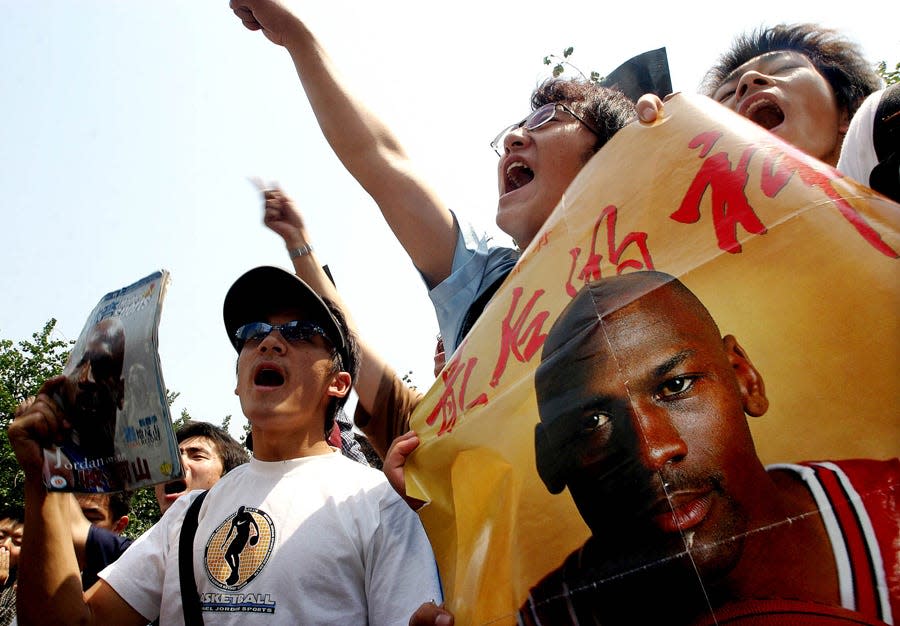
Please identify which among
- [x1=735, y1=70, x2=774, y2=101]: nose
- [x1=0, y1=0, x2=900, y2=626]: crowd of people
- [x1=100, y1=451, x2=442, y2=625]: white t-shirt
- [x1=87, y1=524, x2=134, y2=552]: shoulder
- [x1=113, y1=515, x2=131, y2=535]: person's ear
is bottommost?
[x1=113, y1=515, x2=131, y2=535]: person's ear

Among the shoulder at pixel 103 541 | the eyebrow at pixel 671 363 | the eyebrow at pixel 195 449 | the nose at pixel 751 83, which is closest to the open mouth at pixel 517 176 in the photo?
the nose at pixel 751 83

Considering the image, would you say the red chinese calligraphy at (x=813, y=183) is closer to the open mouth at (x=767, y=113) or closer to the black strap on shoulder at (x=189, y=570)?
the open mouth at (x=767, y=113)

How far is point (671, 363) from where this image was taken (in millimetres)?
1051

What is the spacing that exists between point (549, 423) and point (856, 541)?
Result: 48cm

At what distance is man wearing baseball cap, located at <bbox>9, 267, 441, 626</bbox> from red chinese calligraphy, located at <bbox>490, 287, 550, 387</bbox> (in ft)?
2.42

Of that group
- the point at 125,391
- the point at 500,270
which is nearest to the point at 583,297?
the point at 500,270

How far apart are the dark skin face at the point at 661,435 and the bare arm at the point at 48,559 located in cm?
162

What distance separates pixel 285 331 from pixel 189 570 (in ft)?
2.74

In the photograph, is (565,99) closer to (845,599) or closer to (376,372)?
(376,372)

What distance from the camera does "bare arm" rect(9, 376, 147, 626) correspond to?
202 cm

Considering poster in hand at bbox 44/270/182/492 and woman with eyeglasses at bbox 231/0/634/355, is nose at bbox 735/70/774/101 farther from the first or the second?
poster in hand at bbox 44/270/182/492

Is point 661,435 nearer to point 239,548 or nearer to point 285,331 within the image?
point 239,548

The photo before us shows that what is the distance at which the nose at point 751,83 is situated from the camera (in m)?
2.21

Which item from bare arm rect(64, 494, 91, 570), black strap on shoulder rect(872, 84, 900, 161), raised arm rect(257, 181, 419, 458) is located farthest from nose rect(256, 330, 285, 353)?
black strap on shoulder rect(872, 84, 900, 161)
